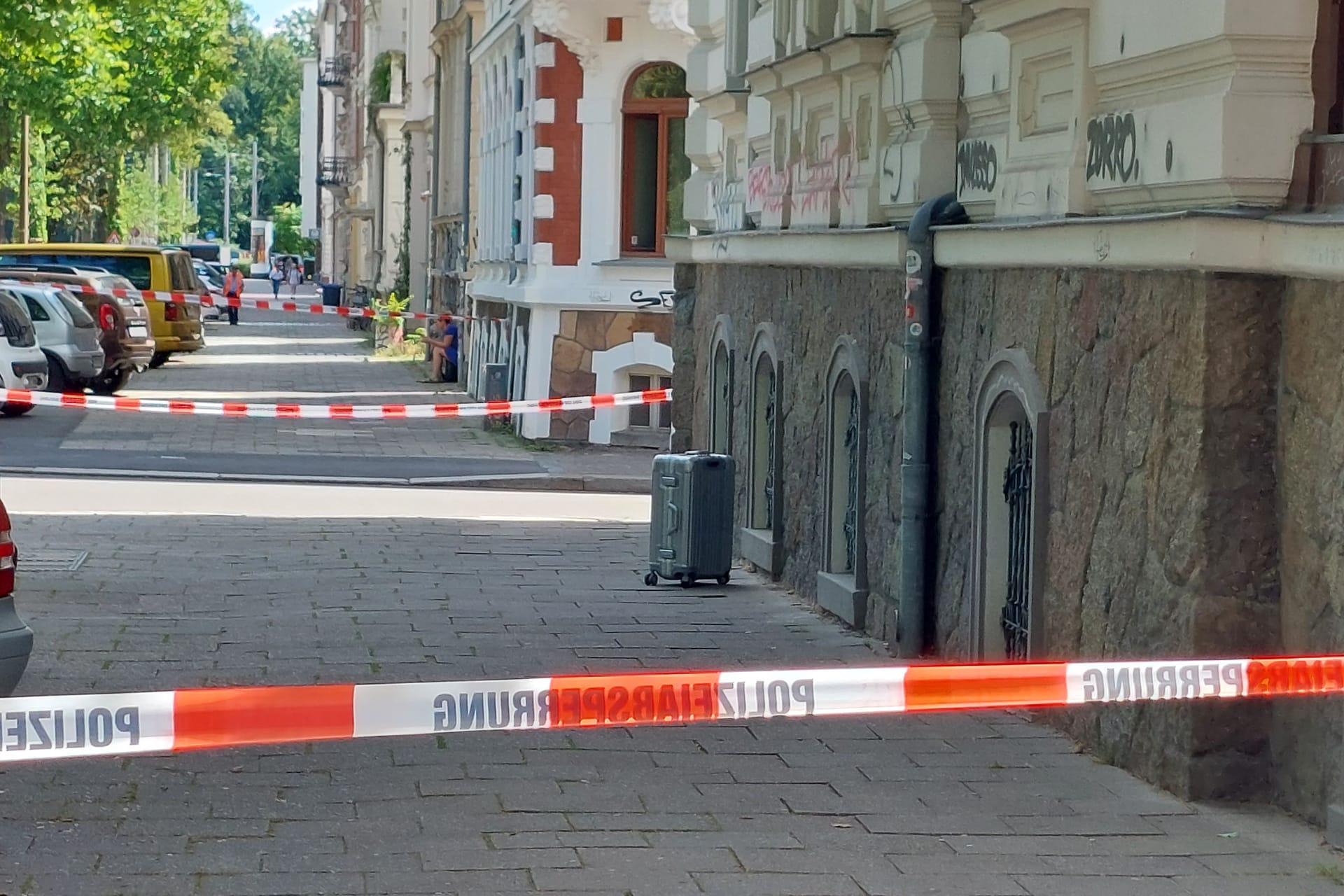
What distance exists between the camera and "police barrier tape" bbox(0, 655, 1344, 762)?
5.31m

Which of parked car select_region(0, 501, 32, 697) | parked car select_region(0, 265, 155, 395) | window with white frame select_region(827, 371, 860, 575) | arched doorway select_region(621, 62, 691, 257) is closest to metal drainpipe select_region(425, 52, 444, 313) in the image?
parked car select_region(0, 265, 155, 395)

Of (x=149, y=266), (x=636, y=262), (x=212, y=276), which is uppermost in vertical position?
(x=636, y=262)

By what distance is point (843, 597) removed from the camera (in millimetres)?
11773

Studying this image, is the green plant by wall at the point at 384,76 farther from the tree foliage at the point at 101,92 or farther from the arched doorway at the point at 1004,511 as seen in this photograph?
the arched doorway at the point at 1004,511

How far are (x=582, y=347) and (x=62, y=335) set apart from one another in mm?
7427

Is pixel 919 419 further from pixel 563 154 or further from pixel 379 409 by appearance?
pixel 563 154

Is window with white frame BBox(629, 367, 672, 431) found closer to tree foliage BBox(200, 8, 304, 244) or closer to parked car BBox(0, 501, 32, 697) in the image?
parked car BBox(0, 501, 32, 697)

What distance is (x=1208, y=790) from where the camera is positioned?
7293mm

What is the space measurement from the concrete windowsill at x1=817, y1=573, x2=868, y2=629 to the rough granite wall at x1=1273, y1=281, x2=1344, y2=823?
4.37 m

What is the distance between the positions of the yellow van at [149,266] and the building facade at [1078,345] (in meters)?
25.1

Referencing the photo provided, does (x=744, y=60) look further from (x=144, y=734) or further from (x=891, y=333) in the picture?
(x=144, y=734)

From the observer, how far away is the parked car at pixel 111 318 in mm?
30406

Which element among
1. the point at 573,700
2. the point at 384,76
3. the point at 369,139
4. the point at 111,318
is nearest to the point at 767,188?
the point at 573,700

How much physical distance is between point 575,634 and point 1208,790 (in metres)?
4.48
